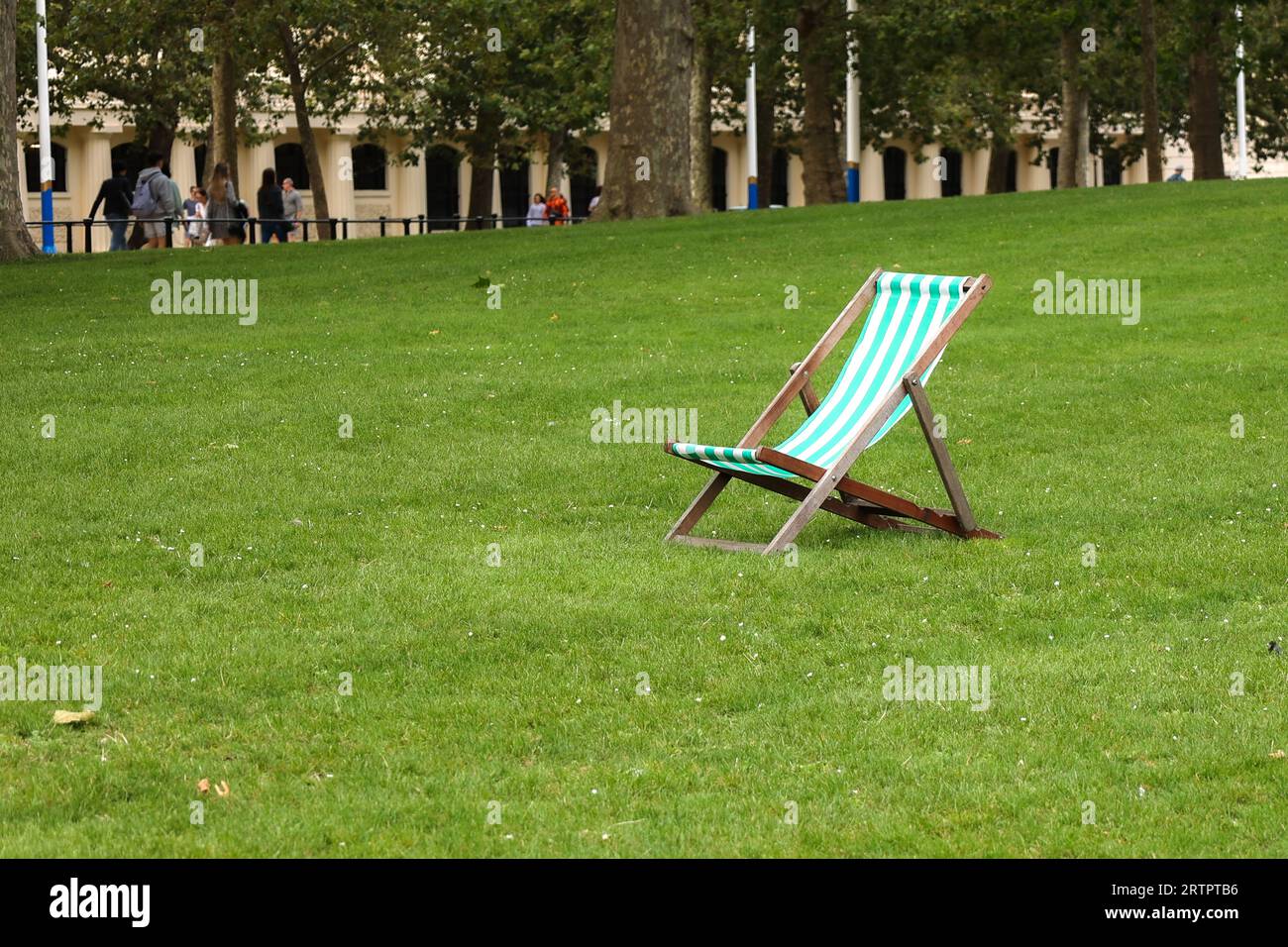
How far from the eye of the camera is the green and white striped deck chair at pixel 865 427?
27.1ft

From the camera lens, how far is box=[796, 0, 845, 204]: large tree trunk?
112 feet

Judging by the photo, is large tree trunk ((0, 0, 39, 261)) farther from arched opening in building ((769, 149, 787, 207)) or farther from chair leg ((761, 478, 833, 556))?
arched opening in building ((769, 149, 787, 207))

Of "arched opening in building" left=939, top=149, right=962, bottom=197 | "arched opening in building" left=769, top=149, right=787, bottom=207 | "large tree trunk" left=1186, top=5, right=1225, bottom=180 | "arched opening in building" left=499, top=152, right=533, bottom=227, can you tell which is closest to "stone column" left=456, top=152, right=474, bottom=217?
"arched opening in building" left=499, top=152, right=533, bottom=227

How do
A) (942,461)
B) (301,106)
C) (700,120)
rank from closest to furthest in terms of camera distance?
(942,461)
(301,106)
(700,120)

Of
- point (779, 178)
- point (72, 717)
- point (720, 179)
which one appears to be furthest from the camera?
point (779, 178)

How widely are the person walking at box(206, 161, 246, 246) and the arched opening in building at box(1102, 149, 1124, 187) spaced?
38.5 m

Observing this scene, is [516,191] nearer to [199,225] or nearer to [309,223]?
[309,223]

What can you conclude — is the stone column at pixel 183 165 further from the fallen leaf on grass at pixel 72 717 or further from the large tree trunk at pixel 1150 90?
the fallen leaf on grass at pixel 72 717

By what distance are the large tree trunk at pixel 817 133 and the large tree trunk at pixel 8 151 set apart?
54.4ft

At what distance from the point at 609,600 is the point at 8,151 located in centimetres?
1607

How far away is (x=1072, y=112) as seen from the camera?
121 ft

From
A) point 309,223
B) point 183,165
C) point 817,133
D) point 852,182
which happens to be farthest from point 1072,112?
point 183,165
